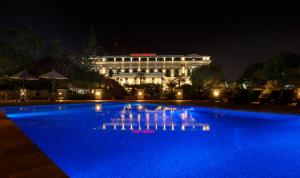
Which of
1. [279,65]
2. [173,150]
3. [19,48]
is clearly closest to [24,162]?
[173,150]

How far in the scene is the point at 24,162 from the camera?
Result: 3.33 meters

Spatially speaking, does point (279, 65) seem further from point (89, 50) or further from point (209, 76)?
point (89, 50)

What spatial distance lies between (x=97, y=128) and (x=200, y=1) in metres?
33.2

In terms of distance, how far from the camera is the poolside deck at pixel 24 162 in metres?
2.90

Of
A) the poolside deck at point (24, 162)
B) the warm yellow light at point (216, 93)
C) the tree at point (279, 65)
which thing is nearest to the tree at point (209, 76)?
the tree at point (279, 65)

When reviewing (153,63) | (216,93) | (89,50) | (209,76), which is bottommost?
(216,93)

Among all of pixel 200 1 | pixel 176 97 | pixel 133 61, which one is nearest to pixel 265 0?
pixel 200 1

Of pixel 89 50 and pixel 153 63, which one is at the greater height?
pixel 153 63

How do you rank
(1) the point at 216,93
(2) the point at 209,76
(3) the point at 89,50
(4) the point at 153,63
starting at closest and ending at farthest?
(1) the point at 216,93
(3) the point at 89,50
(2) the point at 209,76
(4) the point at 153,63

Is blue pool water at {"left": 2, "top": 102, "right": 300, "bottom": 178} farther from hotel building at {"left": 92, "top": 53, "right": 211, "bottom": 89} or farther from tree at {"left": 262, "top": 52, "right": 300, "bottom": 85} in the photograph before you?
hotel building at {"left": 92, "top": 53, "right": 211, "bottom": 89}

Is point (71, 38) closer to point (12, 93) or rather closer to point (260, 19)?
point (12, 93)

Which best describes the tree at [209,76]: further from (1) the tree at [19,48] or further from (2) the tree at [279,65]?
(1) the tree at [19,48]

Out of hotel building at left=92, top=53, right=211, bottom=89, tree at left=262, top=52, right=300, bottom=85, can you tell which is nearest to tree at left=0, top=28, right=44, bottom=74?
tree at left=262, top=52, right=300, bottom=85

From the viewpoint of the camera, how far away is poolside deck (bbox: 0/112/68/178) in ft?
9.50
